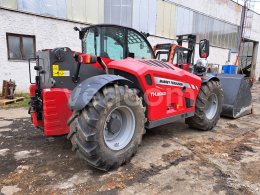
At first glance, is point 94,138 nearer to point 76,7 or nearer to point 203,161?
point 203,161

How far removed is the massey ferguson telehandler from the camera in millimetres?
2768

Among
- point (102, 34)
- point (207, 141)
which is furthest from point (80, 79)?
point (207, 141)

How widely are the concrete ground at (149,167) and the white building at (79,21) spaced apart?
16.9ft

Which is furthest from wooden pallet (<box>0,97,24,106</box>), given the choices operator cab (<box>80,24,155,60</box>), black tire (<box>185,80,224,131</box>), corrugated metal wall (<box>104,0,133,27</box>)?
black tire (<box>185,80,224,131</box>)

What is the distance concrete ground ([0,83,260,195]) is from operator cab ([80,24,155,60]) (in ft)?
5.28

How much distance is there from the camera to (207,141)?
170 inches

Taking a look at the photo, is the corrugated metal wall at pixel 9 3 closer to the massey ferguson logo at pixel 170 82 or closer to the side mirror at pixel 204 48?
the side mirror at pixel 204 48

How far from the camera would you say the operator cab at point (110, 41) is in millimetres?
3551

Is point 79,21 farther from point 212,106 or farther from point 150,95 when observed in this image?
point 150,95

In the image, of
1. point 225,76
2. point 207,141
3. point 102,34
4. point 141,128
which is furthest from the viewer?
point 225,76

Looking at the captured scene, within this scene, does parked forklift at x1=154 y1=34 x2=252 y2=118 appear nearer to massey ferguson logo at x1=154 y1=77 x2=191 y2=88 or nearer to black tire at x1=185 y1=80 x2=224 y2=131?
black tire at x1=185 y1=80 x2=224 y2=131

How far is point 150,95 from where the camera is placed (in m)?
3.50

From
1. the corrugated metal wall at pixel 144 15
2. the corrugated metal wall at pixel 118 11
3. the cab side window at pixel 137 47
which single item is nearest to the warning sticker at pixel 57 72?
the cab side window at pixel 137 47

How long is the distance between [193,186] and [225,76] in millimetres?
4451
